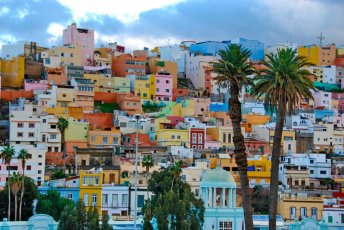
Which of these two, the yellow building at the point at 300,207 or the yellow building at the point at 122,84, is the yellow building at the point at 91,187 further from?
the yellow building at the point at 122,84

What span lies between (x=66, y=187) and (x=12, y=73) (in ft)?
125

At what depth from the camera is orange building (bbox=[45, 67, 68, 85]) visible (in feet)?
355

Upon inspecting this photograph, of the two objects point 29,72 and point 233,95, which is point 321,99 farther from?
point 233,95

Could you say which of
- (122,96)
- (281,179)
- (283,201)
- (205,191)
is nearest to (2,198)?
(205,191)

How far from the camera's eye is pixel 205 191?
63.0 metres

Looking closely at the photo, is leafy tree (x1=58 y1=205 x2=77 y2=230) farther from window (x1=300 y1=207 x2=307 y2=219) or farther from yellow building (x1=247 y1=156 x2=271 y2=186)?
yellow building (x1=247 y1=156 x2=271 y2=186)

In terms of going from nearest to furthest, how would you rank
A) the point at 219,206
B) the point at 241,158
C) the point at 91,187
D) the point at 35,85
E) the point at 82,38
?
1. the point at 241,158
2. the point at 219,206
3. the point at 91,187
4. the point at 35,85
5. the point at 82,38

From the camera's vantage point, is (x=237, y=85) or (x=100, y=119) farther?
(x=100, y=119)

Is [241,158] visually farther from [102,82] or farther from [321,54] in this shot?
[321,54]

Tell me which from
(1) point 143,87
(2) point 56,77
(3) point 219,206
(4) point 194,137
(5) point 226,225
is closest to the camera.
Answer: (5) point 226,225

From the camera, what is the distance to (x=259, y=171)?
277 feet

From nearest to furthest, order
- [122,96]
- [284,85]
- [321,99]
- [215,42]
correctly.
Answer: [284,85]
[122,96]
[321,99]
[215,42]

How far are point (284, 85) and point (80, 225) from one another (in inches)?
621

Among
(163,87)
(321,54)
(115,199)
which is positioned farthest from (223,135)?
(321,54)
